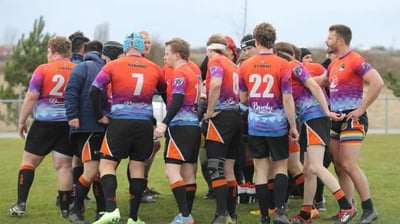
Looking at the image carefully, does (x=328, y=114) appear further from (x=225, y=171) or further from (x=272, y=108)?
(x=225, y=171)

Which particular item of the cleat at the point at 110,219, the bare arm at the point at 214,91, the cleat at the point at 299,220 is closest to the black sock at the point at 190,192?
the bare arm at the point at 214,91

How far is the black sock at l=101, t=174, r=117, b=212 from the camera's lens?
727cm

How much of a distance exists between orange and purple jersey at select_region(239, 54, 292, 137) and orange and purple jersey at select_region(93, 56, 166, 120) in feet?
3.71

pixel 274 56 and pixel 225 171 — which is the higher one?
pixel 274 56

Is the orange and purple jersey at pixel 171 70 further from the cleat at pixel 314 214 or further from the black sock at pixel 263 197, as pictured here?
the cleat at pixel 314 214

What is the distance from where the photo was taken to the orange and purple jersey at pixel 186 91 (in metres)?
7.43

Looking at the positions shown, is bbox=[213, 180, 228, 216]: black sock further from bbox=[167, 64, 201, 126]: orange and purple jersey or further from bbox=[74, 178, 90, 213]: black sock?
bbox=[74, 178, 90, 213]: black sock

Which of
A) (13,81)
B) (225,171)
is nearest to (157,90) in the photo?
(225,171)

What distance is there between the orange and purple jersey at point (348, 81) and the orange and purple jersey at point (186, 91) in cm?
159

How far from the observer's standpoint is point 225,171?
8.02m

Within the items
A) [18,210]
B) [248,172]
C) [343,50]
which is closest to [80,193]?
[18,210]

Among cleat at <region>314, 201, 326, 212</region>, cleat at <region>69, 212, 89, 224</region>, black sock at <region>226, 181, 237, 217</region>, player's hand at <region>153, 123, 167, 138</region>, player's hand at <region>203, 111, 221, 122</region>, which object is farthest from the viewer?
cleat at <region>314, 201, 326, 212</region>

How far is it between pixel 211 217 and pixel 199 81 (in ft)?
6.12

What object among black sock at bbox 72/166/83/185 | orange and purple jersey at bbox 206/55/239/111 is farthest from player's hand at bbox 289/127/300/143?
black sock at bbox 72/166/83/185
